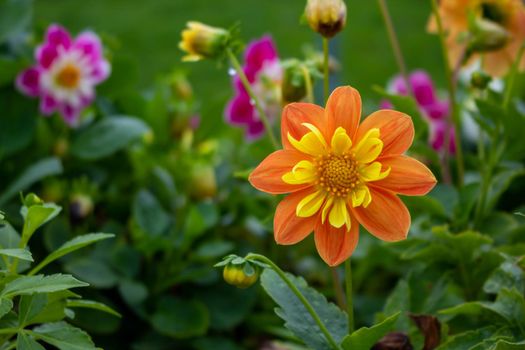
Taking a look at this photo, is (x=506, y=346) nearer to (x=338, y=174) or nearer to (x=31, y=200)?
(x=338, y=174)

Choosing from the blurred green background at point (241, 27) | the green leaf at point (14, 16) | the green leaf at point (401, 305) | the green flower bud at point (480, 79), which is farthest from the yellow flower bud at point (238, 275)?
the blurred green background at point (241, 27)

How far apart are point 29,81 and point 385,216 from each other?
83cm

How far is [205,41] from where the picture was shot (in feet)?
3.45

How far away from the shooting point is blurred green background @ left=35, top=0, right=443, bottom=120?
9.51ft

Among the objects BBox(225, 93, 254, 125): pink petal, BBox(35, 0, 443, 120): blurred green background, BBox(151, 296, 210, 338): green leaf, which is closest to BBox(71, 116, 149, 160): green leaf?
BBox(225, 93, 254, 125): pink petal

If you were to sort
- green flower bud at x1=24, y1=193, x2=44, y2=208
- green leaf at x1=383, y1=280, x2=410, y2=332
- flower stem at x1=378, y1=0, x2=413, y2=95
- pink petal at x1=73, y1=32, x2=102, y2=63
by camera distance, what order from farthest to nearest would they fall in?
1. pink petal at x1=73, y1=32, x2=102, y2=63
2. flower stem at x1=378, y1=0, x2=413, y2=95
3. green leaf at x1=383, y1=280, x2=410, y2=332
4. green flower bud at x1=24, y1=193, x2=44, y2=208

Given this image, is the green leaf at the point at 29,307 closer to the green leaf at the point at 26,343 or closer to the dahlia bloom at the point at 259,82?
the green leaf at the point at 26,343

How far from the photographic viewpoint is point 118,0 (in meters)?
3.68

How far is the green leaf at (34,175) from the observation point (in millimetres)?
1336

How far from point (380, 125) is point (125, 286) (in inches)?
25.5

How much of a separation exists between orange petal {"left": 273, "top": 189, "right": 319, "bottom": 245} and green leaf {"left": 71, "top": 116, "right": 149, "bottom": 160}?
2.22 feet

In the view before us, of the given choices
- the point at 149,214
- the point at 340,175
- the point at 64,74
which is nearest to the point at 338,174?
the point at 340,175

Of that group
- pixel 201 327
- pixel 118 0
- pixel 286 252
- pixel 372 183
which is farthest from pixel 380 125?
pixel 118 0

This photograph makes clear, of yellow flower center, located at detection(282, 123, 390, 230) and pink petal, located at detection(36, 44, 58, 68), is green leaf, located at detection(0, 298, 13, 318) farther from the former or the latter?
pink petal, located at detection(36, 44, 58, 68)
